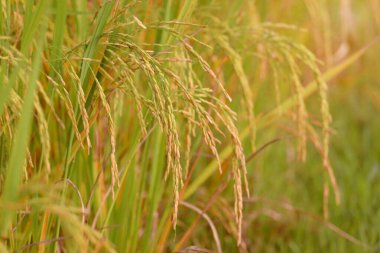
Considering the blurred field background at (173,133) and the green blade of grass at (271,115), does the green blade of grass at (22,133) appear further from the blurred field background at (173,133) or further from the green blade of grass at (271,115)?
the green blade of grass at (271,115)

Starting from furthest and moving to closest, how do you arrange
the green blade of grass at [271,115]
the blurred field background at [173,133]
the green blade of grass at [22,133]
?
the green blade of grass at [271,115] < the blurred field background at [173,133] < the green blade of grass at [22,133]

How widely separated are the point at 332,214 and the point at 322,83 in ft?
3.31

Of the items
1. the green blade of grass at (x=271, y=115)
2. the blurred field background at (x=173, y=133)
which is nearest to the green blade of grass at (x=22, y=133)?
the blurred field background at (x=173, y=133)

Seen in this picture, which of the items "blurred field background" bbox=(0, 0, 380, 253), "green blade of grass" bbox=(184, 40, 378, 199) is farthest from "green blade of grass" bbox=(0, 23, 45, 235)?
"green blade of grass" bbox=(184, 40, 378, 199)

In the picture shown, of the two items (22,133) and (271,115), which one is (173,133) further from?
(271,115)

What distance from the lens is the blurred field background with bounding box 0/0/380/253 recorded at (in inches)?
50.8

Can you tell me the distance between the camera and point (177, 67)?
1730mm

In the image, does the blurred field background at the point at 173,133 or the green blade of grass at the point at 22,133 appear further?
the blurred field background at the point at 173,133

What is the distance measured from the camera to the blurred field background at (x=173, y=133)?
1.29 metres

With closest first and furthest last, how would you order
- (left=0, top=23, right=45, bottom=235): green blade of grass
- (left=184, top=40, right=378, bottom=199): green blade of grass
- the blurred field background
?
(left=0, top=23, right=45, bottom=235): green blade of grass, the blurred field background, (left=184, top=40, right=378, bottom=199): green blade of grass

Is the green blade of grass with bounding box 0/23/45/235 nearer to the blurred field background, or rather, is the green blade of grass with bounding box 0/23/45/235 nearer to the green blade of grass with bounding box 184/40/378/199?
the blurred field background

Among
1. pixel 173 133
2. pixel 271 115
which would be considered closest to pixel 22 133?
pixel 173 133

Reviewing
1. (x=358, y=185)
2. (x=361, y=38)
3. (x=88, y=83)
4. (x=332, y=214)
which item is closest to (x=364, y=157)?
(x=358, y=185)

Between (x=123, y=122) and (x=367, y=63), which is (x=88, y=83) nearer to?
(x=123, y=122)
